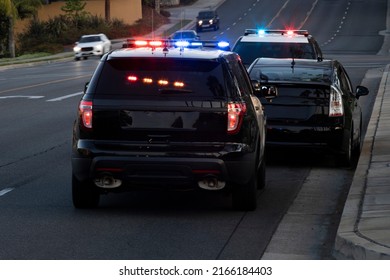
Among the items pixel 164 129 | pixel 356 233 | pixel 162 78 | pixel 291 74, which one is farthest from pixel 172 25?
pixel 356 233

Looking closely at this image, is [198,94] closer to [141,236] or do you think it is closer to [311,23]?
[141,236]

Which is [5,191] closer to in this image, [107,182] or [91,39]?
[107,182]

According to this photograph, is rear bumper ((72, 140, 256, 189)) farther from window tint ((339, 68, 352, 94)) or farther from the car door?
window tint ((339, 68, 352, 94))

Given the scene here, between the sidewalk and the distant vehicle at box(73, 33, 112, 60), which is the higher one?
the distant vehicle at box(73, 33, 112, 60)

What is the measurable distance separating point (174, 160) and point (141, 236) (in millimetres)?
1033

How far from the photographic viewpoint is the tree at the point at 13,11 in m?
66.9

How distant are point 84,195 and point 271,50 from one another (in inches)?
459

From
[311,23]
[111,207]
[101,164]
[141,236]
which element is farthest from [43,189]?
[311,23]

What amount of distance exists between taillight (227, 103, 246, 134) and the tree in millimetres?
56874

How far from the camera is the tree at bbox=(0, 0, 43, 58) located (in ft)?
219

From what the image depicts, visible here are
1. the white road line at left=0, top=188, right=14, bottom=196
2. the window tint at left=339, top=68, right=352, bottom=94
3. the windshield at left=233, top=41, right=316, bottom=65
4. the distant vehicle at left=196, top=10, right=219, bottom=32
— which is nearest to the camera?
the white road line at left=0, top=188, right=14, bottom=196

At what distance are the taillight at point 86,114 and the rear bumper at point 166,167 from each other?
27cm

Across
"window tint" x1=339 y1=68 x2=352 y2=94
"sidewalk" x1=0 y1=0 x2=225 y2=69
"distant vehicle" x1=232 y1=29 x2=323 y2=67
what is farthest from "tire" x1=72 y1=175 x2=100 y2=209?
"sidewalk" x1=0 y1=0 x2=225 y2=69

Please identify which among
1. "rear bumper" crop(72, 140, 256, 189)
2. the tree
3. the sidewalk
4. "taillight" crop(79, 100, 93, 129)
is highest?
"taillight" crop(79, 100, 93, 129)
